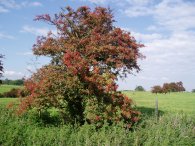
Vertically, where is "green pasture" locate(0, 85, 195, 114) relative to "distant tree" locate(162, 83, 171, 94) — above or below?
below

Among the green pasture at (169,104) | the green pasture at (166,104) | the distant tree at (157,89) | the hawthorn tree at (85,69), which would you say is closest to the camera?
the hawthorn tree at (85,69)

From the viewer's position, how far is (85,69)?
62.6 feet

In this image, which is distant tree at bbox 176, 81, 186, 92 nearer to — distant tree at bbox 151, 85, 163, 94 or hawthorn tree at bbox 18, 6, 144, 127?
distant tree at bbox 151, 85, 163, 94

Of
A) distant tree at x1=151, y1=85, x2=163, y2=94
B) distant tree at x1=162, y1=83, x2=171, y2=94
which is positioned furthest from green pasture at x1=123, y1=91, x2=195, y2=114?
distant tree at x1=162, y1=83, x2=171, y2=94

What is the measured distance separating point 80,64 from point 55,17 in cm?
518

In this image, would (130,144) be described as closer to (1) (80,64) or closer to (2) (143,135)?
(2) (143,135)

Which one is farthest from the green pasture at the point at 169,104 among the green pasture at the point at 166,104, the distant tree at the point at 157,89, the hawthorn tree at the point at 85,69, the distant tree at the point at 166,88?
the distant tree at the point at 166,88

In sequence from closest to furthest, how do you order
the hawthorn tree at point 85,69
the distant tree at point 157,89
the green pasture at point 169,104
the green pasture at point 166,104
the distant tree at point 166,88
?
1. the hawthorn tree at point 85,69
2. the green pasture at point 166,104
3. the green pasture at point 169,104
4. the distant tree at point 157,89
5. the distant tree at point 166,88

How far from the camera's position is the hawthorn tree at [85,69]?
18875mm

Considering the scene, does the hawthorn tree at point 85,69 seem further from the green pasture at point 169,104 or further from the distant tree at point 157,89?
the distant tree at point 157,89

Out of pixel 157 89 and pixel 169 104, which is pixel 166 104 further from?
pixel 157 89

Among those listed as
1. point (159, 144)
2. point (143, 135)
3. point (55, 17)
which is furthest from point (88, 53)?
point (159, 144)

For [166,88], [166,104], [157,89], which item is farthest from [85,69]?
[166,88]

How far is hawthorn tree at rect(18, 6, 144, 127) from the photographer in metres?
18.9
